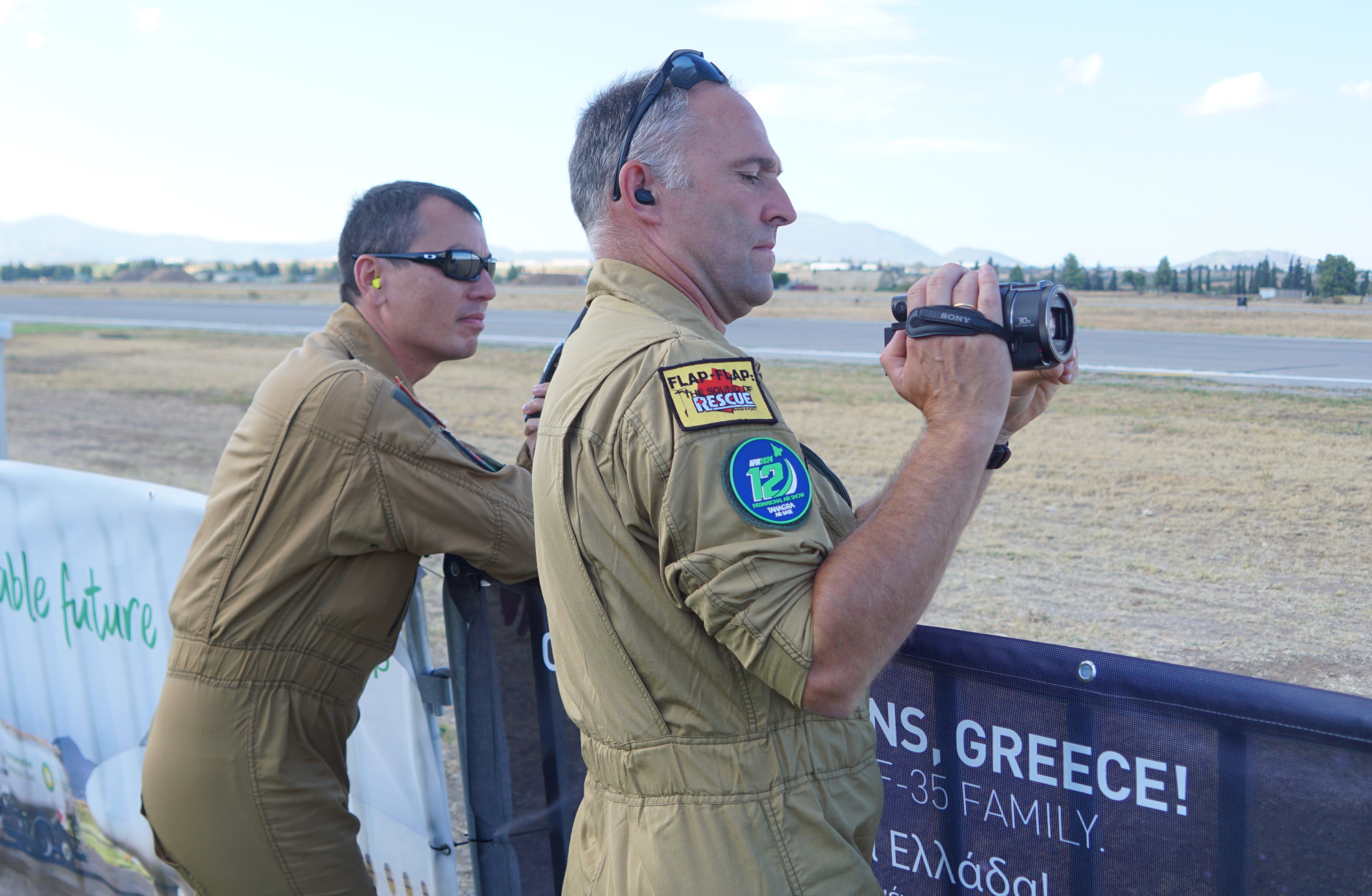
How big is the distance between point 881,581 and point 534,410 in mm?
1089

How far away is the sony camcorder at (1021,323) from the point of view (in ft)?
4.90

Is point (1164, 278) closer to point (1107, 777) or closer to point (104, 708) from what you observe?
point (1107, 777)

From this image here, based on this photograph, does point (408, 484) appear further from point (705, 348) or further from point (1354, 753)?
point (1354, 753)

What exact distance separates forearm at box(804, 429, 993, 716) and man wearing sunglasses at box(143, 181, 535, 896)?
1083 millimetres

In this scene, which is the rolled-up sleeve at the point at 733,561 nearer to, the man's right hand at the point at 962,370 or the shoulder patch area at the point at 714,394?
the shoulder patch area at the point at 714,394

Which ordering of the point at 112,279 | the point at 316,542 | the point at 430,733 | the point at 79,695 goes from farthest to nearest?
the point at 112,279, the point at 79,695, the point at 430,733, the point at 316,542

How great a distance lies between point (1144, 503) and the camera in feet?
23.2

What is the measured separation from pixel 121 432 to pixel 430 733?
1206 cm

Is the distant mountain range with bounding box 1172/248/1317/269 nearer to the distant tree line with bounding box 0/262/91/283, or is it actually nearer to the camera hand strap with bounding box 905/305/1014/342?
the camera hand strap with bounding box 905/305/1014/342

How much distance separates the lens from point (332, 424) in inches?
86.0

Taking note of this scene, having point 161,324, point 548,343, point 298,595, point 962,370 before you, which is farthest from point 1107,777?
point 161,324

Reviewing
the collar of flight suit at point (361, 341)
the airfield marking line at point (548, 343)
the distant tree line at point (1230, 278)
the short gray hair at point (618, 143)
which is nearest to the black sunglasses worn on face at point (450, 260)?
the collar of flight suit at point (361, 341)

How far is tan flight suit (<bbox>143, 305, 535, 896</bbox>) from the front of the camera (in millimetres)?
2188

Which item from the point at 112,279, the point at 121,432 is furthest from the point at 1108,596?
the point at 112,279
